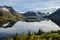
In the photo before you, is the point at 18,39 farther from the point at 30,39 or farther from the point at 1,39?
the point at 1,39

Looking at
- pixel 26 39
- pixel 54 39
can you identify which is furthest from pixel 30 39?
pixel 54 39

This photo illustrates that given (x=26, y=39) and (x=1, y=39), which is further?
(x=1, y=39)

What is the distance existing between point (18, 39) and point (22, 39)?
181 centimetres

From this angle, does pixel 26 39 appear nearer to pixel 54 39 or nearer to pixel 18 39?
pixel 18 39

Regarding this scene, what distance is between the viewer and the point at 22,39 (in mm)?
34969

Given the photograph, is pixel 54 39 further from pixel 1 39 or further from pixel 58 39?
pixel 1 39

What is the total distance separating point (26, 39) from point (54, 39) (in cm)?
511

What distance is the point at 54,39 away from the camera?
36.3 metres

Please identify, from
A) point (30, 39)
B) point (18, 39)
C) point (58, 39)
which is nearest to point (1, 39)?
point (18, 39)

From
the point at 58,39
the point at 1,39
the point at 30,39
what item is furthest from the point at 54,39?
the point at 1,39

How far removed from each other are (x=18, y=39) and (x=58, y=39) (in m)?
7.23

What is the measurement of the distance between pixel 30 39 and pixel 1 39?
9.59 m

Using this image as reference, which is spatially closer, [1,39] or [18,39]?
[18,39]

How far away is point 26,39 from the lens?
3569cm
